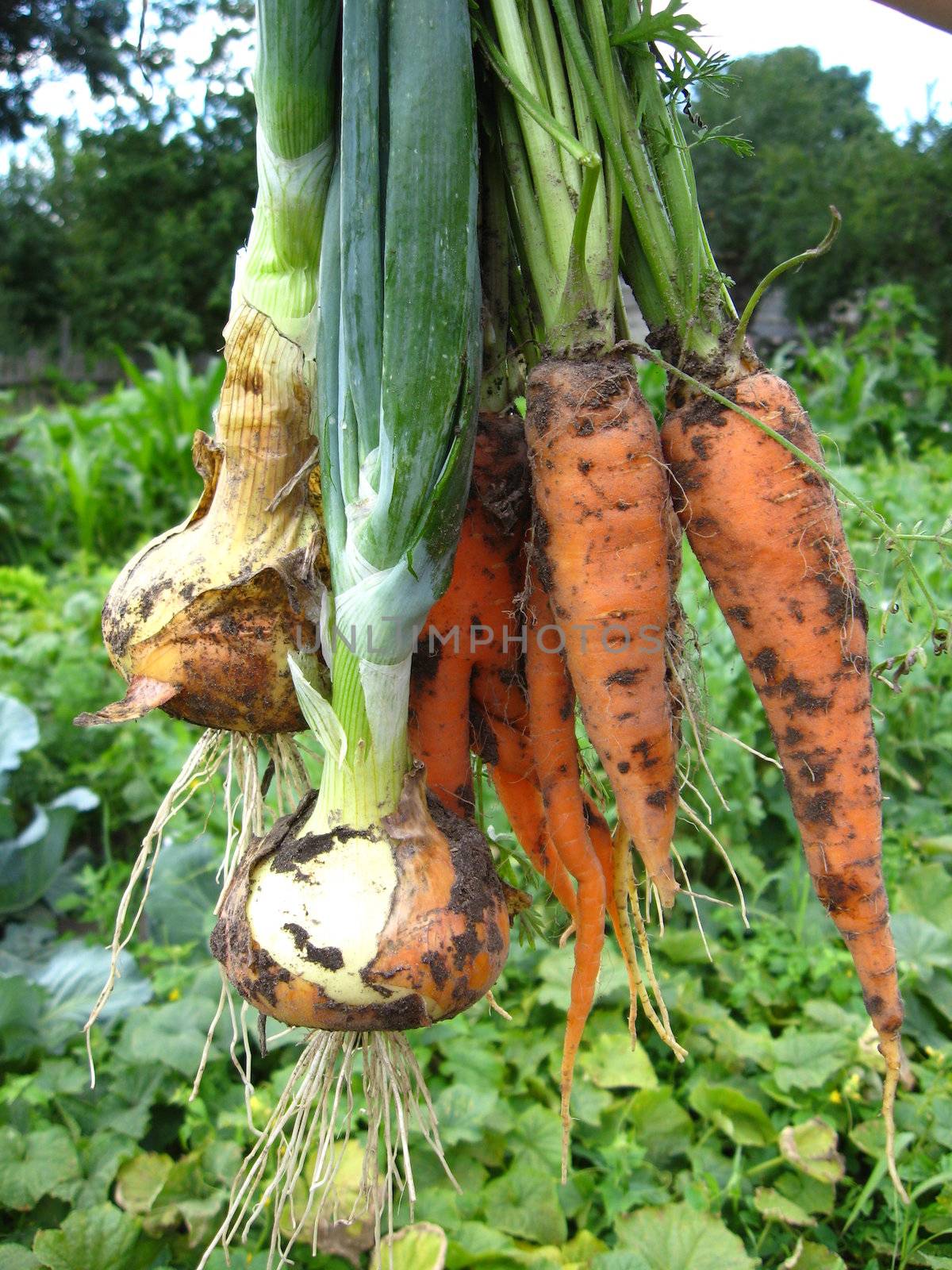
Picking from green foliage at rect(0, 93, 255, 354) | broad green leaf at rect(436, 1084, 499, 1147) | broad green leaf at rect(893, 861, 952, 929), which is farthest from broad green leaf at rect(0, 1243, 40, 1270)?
green foliage at rect(0, 93, 255, 354)

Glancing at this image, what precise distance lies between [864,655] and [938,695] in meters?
1.68

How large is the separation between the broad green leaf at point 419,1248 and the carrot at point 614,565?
642mm

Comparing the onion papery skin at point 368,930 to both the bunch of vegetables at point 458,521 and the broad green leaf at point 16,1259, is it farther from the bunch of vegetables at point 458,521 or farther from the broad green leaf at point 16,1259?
the broad green leaf at point 16,1259

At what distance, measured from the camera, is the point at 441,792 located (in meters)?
1.11

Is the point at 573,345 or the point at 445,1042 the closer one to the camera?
the point at 573,345

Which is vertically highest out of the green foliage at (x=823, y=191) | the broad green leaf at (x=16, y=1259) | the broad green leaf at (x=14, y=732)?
the green foliage at (x=823, y=191)

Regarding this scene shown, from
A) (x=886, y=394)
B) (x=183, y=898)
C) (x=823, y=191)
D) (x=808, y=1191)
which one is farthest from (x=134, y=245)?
(x=808, y=1191)

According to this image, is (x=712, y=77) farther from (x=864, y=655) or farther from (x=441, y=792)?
(x=441, y=792)

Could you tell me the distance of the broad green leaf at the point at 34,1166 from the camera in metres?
1.44

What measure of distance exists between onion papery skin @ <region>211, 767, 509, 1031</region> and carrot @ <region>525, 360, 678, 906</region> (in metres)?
0.23

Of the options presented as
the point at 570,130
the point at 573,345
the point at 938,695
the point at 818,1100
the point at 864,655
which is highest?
the point at 570,130

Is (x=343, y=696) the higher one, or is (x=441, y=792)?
(x=343, y=696)

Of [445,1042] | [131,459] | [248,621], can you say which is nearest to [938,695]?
[445,1042]

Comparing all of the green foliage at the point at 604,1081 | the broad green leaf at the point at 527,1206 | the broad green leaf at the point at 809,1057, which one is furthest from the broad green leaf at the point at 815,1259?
the broad green leaf at the point at 527,1206
